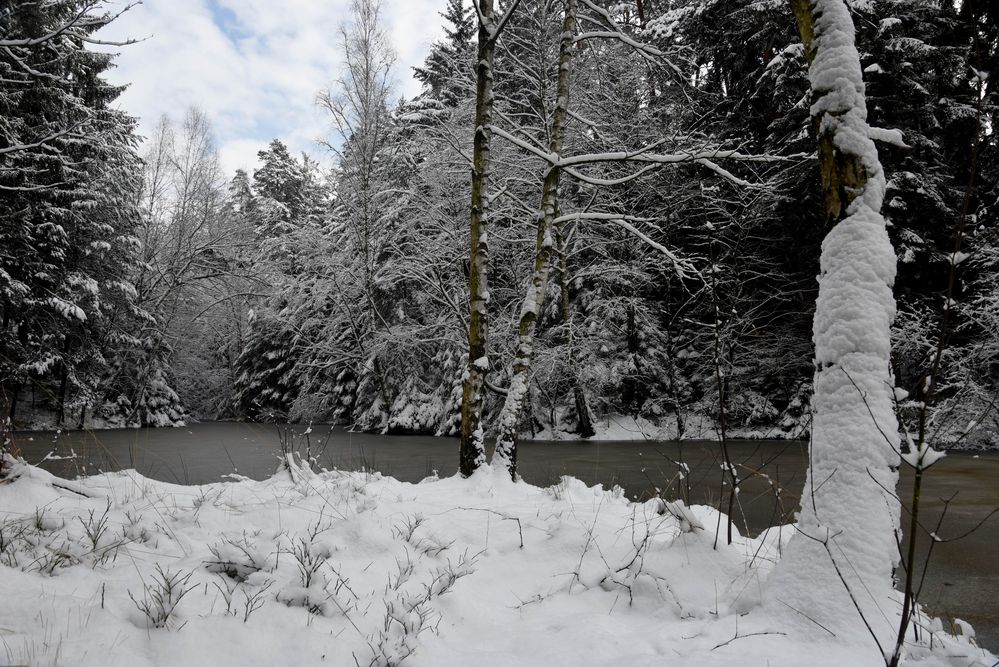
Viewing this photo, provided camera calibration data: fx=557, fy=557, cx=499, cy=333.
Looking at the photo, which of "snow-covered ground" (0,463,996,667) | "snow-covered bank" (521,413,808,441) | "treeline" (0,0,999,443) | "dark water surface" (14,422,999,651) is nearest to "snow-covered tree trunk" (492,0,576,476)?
"dark water surface" (14,422,999,651)

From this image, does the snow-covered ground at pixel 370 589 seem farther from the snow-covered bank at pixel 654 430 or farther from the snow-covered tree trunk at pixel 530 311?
the snow-covered bank at pixel 654 430

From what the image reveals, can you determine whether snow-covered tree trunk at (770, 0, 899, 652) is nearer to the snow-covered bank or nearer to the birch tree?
the birch tree

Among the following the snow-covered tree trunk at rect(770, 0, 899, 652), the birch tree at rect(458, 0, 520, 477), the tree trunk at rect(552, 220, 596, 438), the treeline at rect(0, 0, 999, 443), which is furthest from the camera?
the tree trunk at rect(552, 220, 596, 438)

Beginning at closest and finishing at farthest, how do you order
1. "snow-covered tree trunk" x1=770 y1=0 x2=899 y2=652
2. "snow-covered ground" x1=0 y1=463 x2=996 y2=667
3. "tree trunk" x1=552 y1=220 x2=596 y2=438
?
1. "snow-covered ground" x1=0 y1=463 x2=996 y2=667
2. "snow-covered tree trunk" x1=770 y1=0 x2=899 y2=652
3. "tree trunk" x1=552 y1=220 x2=596 y2=438

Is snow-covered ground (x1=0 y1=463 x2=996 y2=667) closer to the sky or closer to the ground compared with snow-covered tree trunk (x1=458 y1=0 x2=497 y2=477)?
closer to the ground

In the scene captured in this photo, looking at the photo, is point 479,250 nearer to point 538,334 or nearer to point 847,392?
point 847,392

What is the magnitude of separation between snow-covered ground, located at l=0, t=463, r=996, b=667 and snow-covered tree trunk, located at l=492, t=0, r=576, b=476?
2.01 m

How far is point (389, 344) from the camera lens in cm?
1519

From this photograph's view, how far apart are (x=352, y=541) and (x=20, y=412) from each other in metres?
19.6

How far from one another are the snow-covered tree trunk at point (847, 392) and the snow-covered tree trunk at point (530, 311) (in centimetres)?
341

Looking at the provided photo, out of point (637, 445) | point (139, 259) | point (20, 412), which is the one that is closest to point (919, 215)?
point (637, 445)

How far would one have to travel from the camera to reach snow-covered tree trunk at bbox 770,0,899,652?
2145 millimetres

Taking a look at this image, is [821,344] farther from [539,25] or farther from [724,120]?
[724,120]

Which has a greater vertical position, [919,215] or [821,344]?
[919,215]
